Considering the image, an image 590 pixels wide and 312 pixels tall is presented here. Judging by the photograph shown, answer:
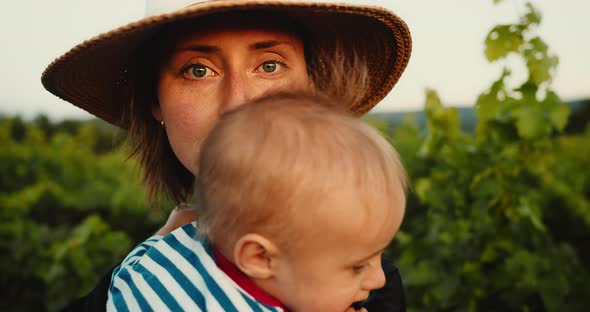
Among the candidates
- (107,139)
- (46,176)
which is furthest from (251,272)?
(107,139)

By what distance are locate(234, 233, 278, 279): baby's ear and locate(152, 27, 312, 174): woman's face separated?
44 centimetres

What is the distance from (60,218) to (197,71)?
10.9 feet

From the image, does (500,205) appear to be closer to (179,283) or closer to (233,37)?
(233,37)

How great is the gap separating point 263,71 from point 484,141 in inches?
57.4

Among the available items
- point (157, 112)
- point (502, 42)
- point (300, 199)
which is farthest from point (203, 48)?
point (502, 42)

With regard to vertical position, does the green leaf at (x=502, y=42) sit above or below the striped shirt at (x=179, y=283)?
above

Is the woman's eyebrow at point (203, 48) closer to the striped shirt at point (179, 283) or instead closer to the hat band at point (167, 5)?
the hat band at point (167, 5)

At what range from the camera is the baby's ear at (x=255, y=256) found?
3.98 ft

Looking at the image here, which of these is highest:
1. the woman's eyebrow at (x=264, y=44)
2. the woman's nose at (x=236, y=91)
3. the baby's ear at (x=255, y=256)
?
the woman's eyebrow at (x=264, y=44)

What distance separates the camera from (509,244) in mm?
2643

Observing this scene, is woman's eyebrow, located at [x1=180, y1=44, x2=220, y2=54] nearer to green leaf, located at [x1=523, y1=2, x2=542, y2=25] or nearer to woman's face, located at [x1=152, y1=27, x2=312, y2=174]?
woman's face, located at [x1=152, y1=27, x2=312, y2=174]

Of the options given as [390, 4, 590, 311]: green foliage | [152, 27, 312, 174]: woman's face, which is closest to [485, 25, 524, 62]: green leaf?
[390, 4, 590, 311]: green foliage

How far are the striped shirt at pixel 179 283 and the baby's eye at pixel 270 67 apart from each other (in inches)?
18.1

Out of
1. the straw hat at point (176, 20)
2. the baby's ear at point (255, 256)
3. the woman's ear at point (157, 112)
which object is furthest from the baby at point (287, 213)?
the woman's ear at point (157, 112)
